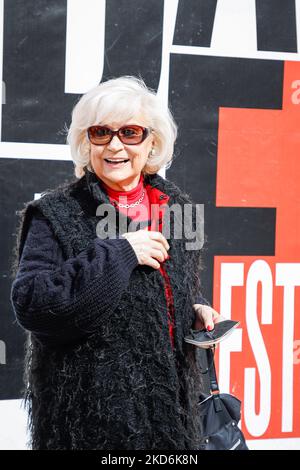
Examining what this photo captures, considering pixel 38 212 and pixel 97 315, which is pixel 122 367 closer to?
pixel 97 315

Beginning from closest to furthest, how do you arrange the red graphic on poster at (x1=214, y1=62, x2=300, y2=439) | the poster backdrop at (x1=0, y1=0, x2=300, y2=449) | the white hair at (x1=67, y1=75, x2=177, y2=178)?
the white hair at (x1=67, y1=75, x2=177, y2=178), the poster backdrop at (x1=0, y1=0, x2=300, y2=449), the red graphic on poster at (x1=214, y1=62, x2=300, y2=439)

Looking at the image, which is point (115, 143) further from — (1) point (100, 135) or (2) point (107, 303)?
(2) point (107, 303)

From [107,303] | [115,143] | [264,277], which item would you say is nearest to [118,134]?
[115,143]

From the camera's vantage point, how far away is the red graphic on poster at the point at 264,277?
2.84 m

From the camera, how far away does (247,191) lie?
113 inches

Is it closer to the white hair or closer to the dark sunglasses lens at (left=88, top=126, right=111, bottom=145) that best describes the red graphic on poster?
the white hair

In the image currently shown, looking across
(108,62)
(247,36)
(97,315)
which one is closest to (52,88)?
(108,62)

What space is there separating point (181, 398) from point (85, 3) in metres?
1.60

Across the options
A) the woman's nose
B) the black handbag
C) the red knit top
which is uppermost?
the woman's nose

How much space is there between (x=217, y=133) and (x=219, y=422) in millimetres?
1319

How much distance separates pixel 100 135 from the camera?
1.78 m

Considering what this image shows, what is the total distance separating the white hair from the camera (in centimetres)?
176

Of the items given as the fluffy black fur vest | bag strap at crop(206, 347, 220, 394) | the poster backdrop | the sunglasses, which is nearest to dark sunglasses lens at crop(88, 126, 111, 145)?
the sunglasses

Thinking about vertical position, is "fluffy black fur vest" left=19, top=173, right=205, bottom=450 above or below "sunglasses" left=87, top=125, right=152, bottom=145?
below
